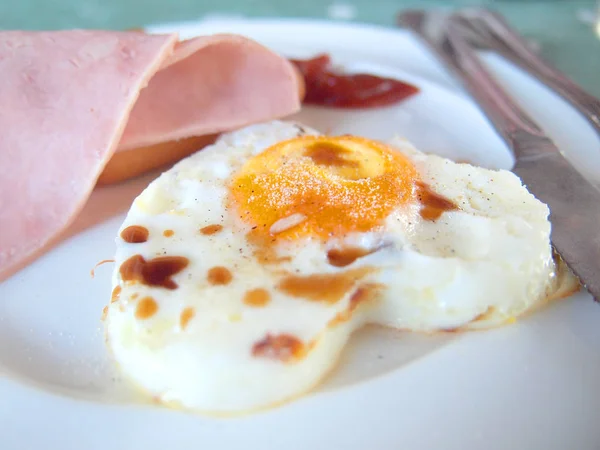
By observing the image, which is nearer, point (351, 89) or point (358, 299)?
point (358, 299)

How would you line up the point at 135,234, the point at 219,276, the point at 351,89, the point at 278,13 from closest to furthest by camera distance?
the point at 219,276, the point at 135,234, the point at 351,89, the point at 278,13

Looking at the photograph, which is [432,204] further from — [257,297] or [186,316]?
[186,316]

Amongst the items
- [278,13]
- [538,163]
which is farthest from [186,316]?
[278,13]

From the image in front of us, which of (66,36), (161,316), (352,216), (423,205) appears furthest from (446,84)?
(161,316)

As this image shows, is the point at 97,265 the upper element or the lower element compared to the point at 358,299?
lower

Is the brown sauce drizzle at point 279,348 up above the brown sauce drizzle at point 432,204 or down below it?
below

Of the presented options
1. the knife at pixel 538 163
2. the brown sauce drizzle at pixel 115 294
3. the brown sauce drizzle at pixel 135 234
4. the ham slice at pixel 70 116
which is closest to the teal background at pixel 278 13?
the knife at pixel 538 163

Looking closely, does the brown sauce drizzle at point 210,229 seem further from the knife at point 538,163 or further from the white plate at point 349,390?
the knife at point 538,163
